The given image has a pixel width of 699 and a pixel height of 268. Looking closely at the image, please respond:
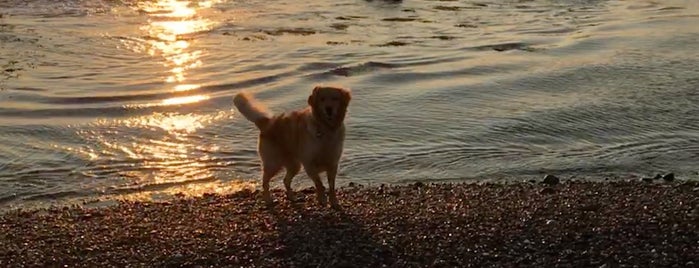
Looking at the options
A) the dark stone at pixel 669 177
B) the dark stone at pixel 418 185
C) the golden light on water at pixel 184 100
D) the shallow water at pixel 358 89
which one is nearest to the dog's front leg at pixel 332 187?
the dark stone at pixel 418 185

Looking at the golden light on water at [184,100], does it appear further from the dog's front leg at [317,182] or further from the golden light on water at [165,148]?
the dog's front leg at [317,182]

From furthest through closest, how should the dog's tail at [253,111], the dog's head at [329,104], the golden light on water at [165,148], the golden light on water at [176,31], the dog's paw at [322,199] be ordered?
the golden light on water at [176,31] → the golden light on water at [165,148] → the dog's tail at [253,111] → the dog's paw at [322,199] → the dog's head at [329,104]

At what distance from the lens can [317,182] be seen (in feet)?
27.0

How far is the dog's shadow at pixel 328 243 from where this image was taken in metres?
6.42

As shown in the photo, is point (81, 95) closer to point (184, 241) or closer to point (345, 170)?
point (345, 170)

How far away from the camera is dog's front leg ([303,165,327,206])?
817cm

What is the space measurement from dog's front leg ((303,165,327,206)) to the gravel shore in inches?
5.9

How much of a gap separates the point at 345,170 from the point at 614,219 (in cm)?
314

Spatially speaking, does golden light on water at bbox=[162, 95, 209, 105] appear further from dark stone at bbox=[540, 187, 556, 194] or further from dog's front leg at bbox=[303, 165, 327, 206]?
dark stone at bbox=[540, 187, 556, 194]

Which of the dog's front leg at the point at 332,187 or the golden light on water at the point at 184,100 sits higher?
the dog's front leg at the point at 332,187

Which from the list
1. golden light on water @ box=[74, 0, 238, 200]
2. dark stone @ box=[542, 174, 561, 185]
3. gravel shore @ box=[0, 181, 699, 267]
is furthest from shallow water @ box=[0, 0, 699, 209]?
gravel shore @ box=[0, 181, 699, 267]

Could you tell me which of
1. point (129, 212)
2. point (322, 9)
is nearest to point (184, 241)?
point (129, 212)

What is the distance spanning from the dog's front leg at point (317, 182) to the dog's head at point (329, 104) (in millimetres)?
445

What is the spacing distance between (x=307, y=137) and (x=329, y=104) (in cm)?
39
